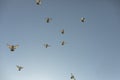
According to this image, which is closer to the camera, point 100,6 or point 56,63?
point 56,63

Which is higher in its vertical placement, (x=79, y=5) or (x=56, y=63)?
(x=79, y=5)

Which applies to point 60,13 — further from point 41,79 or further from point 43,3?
point 41,79

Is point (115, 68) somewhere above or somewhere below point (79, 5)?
below

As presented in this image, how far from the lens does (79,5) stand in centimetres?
321

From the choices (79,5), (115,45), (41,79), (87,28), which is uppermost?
(79,5)

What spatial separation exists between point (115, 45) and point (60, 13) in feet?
2.46

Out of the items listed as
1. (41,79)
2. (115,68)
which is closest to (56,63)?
(41,79)

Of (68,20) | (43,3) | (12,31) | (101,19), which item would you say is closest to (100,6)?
(101,19)

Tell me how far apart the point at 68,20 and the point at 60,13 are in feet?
0.40

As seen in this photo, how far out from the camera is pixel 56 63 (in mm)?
3057

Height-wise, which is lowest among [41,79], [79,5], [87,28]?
[41,79]

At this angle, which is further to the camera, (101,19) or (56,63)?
(101,19)

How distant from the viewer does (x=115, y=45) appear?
10.6ft

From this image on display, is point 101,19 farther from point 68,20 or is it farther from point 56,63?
point 56,63
